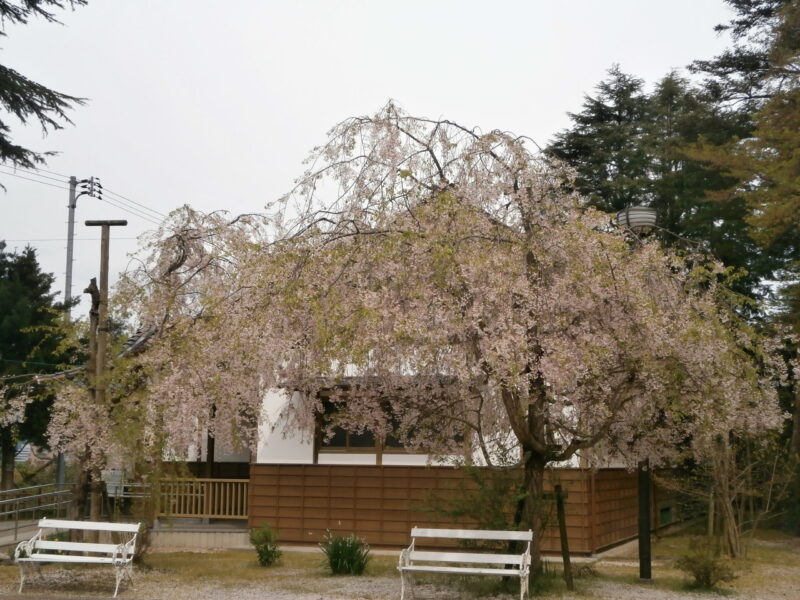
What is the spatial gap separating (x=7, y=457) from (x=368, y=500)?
17.0 m

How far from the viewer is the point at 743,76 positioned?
2869cm

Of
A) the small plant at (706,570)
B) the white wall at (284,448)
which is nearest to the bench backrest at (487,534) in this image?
the small plant at (706,570)

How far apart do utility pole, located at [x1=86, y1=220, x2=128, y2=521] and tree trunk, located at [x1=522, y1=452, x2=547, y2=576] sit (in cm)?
663

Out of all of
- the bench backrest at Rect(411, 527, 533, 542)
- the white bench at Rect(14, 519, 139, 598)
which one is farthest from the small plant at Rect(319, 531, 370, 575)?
the white bench at Rect(14, 519, 139, 598)

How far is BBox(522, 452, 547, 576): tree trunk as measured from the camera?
40.4ft

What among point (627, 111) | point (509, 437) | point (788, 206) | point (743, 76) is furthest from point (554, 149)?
point (509, 437)

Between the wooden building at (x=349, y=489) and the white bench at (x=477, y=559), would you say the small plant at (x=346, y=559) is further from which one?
the wooden building at (x=349, y=489)

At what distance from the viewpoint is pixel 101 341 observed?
14.5 metres

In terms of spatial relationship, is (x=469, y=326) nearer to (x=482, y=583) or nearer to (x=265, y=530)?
(x=482, y=583)

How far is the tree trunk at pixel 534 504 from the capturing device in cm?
1233

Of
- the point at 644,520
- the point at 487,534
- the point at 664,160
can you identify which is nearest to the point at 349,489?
the point at 644,520

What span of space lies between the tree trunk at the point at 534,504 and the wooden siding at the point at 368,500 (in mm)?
5246

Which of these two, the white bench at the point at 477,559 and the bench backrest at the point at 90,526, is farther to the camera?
the bench backrest at the point at 90,526

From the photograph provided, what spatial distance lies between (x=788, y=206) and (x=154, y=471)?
568 inches
